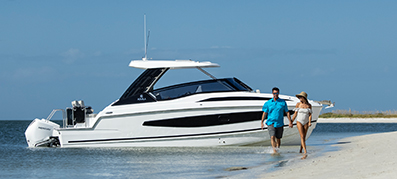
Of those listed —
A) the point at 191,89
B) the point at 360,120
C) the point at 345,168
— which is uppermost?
the point at 191,89

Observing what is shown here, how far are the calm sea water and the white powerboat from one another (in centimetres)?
28

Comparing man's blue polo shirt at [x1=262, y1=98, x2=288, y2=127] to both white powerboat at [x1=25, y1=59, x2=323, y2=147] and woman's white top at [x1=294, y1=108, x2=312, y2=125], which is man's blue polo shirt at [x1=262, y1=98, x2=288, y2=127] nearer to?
woman's white top at [x1=294, y1=108, x2=312, y2=125]

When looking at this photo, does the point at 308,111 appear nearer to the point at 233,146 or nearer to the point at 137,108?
the point at 233,146

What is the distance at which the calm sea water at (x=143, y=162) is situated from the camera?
8844 mm

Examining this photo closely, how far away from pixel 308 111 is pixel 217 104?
3.20 metres

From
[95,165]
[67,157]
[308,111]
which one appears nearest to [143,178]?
[95,165]

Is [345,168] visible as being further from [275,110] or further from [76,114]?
[76,114]

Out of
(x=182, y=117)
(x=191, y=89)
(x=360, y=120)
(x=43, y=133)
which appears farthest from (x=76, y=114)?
(x=360, y=120)

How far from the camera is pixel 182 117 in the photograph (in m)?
13.0

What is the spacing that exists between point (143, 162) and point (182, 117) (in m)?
2.45

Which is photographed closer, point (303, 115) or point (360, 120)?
point (303, 115)

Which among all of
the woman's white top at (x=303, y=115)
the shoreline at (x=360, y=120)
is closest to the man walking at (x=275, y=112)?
the woman's white top at (x=303, y=115)

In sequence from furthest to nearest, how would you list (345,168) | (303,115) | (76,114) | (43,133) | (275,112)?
(43,133) < (76,114) < (275,112) < (303,115) < (345,168)

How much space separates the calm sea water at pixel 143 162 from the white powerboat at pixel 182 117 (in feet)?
0.91
